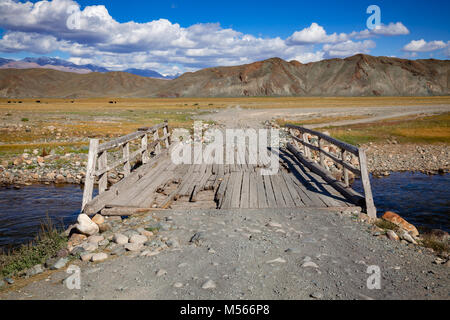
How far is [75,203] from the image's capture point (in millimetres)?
10922

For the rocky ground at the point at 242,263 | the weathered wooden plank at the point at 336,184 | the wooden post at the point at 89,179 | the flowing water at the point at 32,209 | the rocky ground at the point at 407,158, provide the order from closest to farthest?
the rocky ground at the point at 242,263, the wooden post at the point at 89,179, the weathered wooden plank at the point at 336,184, the flowing water at the point at 32,209, the rocky ground at the point at 407,158

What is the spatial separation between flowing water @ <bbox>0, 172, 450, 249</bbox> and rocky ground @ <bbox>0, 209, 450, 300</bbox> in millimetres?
2852

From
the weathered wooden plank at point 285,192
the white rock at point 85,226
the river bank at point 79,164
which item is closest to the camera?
the white rock at point 85,226

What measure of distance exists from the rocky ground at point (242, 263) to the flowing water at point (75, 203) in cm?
285

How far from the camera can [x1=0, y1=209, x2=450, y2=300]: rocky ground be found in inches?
160

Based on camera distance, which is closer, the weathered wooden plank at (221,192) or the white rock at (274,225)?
the white rock at (274,225)

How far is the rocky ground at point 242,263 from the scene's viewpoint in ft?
13.4

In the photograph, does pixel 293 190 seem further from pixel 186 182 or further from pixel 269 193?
pixel 186 182

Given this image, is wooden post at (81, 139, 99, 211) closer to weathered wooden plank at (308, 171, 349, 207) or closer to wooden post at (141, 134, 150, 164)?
wooden post at (141, 134, 150, 164)

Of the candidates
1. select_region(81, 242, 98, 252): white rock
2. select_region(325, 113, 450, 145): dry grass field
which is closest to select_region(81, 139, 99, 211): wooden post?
select_region(81, 242, 98, 252): white rock

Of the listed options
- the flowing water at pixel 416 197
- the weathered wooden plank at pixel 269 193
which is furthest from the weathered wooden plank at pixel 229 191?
the flowing water at pixel 416 197

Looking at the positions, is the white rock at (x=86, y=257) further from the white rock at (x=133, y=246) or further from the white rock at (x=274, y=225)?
the white rock at (x=274, y=225)
